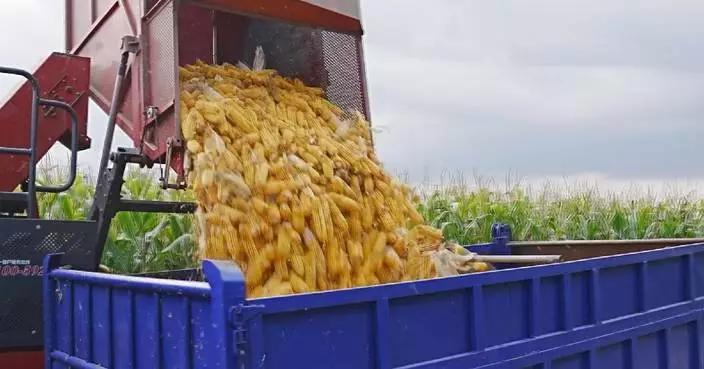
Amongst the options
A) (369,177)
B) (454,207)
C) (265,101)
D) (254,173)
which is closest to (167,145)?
(254,173)

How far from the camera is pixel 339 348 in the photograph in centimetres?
270

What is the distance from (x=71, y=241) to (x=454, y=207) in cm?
639

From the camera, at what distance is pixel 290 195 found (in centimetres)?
374

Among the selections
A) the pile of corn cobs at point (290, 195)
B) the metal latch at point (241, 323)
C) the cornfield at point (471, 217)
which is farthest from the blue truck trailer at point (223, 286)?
the cornfield at point (471, 217)

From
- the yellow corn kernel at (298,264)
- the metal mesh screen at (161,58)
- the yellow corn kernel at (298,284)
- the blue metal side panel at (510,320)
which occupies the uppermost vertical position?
the metal mesh screen at (161,58)

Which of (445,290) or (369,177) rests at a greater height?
(369,177)

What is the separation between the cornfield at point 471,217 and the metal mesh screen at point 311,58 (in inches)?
73.0

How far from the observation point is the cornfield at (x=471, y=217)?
7074 mm

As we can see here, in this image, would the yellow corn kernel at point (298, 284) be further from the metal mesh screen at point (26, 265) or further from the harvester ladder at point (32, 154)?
the harvester ladder at point (32, 154)

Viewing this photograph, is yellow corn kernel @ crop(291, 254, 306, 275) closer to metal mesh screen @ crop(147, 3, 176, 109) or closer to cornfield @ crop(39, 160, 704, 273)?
metal mesh screen @ crop(147, 3, 176, 109)

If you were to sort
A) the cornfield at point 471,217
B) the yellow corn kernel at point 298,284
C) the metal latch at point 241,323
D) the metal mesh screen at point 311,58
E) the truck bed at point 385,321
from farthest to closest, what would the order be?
the cornfield at point 471,217
the metal mesh screen at point 311,58
the yellow corn kernel at point 298,284
the truck bed at point 385,321
the metal latch at point 241,323

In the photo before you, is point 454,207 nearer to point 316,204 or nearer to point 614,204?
point 614,204

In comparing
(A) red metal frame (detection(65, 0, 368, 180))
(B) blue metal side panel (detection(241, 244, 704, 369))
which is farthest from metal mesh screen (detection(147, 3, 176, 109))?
(B) blue metal side panel (detection(241, 244, 704, 369))

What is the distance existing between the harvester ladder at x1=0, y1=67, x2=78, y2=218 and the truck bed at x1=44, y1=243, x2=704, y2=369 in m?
0.47
